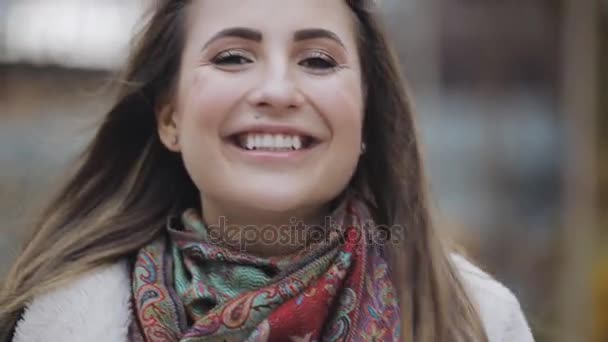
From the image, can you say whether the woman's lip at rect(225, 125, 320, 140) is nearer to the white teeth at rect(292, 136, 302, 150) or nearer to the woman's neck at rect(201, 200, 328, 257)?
the white teeth at rect(292, 136, 302, 150)

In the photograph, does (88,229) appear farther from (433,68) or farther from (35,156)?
(433,68)

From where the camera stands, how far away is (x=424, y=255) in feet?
6.98

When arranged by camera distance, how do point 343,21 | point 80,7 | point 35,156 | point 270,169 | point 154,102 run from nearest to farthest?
1. point 270,169
2. point 343,21
3. point 154,102
4. point 35,156
5. point 80,7

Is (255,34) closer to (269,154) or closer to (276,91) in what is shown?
(276,91)

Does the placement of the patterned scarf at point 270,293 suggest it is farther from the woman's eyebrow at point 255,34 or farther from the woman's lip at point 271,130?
the woman's eyebrow at point 255,34

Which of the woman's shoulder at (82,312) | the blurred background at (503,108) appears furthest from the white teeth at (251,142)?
the blurred background at (503,108)

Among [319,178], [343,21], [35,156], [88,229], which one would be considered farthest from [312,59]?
[35,156]

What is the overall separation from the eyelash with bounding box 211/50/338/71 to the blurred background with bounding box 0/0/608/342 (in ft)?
8.35


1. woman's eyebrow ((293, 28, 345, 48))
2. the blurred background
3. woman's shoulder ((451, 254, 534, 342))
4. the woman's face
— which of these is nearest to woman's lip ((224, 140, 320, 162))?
the woman's face

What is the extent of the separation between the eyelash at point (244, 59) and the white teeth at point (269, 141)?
16 centimetres

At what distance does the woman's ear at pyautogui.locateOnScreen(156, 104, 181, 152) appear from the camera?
214 cm

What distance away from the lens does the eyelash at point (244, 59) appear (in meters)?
1.98

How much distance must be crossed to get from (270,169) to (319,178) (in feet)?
0.37

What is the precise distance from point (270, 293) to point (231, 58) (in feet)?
1.71
